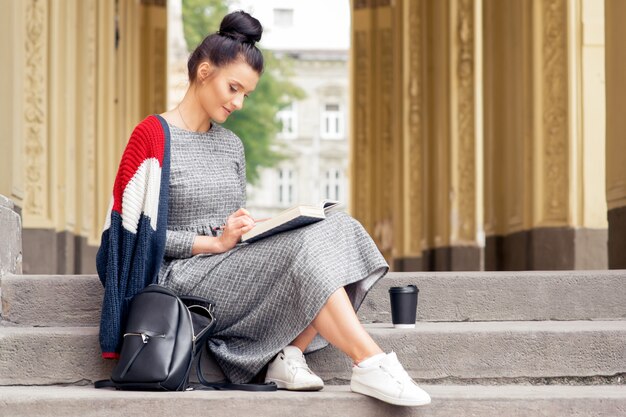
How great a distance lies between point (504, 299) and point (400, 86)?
8799 mm

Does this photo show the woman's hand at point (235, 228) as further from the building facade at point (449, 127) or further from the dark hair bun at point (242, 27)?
the building facade at point (449, 127)

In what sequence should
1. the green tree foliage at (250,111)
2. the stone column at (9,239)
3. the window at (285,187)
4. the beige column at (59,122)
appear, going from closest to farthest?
the stone column at (9,239), the beige column at (59,122), the green tree foliage at (250,111), the window at (285,187)

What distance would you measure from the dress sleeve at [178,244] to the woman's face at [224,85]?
460 millimetres

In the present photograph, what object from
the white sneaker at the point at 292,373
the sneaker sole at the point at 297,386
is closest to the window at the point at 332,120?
the white sneaker at the point at 292,373

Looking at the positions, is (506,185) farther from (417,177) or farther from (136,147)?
(136,147)

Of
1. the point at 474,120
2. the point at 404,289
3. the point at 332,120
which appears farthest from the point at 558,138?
the point at 332,120

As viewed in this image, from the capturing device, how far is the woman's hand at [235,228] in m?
3.67

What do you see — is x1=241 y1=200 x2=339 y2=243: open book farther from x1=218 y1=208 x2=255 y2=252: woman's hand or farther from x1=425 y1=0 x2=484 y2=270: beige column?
x1=425 y1=0 x2=484 y2=270: beige column

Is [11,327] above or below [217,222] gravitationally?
below

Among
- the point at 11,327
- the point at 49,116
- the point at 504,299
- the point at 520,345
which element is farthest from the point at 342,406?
the point at 49,116

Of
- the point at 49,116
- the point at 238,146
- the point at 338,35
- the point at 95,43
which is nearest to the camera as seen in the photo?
the point at 238,146

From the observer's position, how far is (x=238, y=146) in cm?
414

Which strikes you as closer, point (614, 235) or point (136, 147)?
point (136, 147)

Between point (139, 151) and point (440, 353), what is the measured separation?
131 cm
